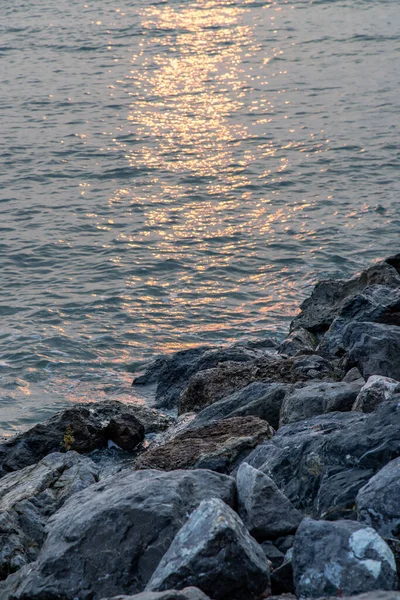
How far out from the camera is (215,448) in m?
6.43

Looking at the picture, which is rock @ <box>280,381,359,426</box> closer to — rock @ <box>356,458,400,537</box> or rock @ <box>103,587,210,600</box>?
rock @ <box>356,458,400,537</box>

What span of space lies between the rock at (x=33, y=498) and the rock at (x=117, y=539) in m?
0.69

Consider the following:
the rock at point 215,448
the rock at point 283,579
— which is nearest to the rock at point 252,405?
the rock at point 215,448

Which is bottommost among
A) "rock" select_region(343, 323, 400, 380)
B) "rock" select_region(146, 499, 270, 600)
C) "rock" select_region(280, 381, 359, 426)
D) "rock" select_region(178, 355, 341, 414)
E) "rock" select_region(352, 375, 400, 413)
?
"rock" select_region(178, 355, 341, 414)

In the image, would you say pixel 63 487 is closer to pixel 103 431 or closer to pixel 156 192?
pixel 103 431

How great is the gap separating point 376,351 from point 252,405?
4.13 ft

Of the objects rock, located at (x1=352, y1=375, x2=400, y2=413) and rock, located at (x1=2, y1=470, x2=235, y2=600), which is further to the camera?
rock, located at (x1=352, y1=375, x2=400, y2=413)

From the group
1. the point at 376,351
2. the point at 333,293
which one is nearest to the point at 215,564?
the point at 376,351

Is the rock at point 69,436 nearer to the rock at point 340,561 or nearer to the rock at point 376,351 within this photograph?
the rock at point 376,351

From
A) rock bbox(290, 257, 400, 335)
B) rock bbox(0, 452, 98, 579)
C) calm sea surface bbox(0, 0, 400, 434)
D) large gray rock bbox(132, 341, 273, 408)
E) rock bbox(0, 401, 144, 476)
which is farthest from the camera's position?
calm sea surface bbox(0, 0, 400, 434)

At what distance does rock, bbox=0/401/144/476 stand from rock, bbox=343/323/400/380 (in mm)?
2683

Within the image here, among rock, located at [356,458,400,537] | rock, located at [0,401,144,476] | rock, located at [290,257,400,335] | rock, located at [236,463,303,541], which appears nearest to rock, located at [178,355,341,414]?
rock, located at [0,401,144,476]

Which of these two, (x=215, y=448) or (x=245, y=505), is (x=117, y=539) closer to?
(x=245, y=505)

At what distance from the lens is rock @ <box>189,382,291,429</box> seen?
7543 mm
